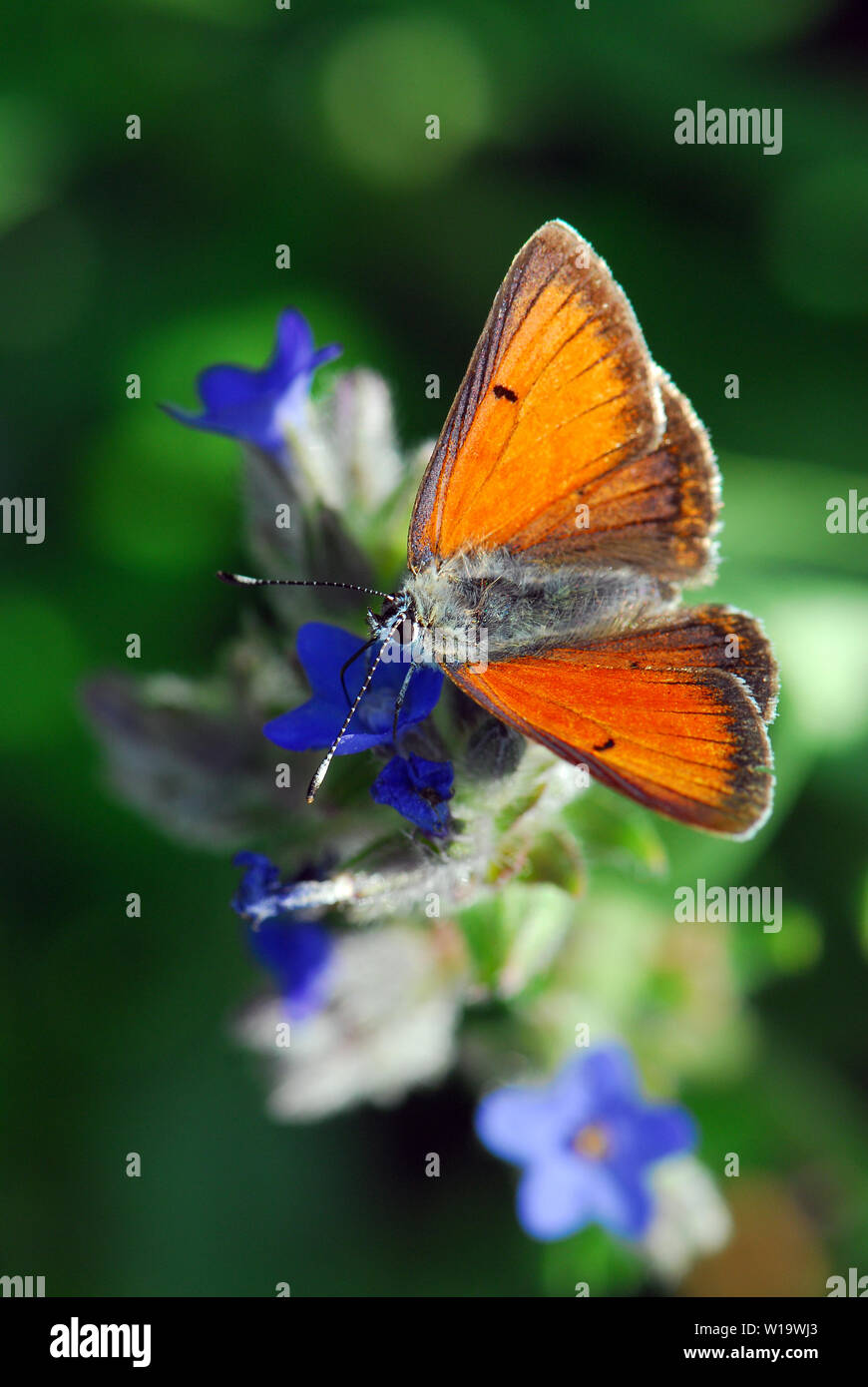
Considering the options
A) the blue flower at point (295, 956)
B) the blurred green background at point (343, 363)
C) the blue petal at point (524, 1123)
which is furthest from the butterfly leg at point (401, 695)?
the blurred green background at point (343, 363)

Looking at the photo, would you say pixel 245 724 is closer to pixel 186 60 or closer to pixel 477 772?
pixel 477 772

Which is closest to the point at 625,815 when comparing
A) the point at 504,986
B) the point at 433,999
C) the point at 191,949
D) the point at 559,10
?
the point at 504,986

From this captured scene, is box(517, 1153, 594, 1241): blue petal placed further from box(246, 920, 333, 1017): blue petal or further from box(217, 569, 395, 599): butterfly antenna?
box(217, 569, 395, 599): butterfly antenna

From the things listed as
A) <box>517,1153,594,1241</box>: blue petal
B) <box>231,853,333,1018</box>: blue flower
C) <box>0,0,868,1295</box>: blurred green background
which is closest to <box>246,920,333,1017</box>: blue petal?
<box>231,853,333,1018</box>: blue flower

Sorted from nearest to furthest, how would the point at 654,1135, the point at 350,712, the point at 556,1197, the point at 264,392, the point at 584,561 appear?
the point at 350,712, the point at 584,561, the point at 264,392, the point at 556,1197, the point at 654,1135

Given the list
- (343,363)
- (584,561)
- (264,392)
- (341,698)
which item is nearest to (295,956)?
(341,698)

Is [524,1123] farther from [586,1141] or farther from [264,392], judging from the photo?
[264,392]
